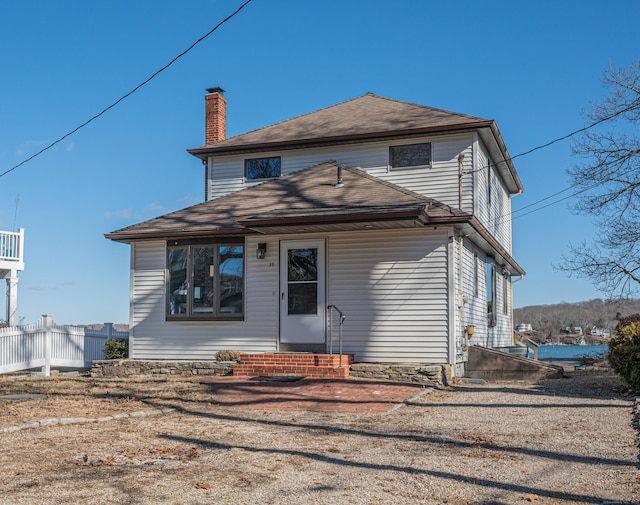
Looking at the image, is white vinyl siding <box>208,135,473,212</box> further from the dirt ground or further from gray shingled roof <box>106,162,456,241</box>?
the dirt ground

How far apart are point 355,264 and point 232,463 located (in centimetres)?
851

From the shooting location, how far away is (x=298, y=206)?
14891 mm

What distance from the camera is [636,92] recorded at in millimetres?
17391

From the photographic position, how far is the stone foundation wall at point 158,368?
14913 millimetres

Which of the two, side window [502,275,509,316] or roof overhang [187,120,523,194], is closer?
roof overhang [187,120,523,194]

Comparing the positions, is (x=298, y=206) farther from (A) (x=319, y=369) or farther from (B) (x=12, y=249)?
(B) (x=12, y=249)

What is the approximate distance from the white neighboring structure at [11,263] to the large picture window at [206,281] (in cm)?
1106

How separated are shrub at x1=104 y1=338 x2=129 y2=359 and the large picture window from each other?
2.74 meters

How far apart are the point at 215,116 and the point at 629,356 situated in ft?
44.1

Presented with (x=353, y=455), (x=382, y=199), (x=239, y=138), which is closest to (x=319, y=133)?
(x=239, y=138)

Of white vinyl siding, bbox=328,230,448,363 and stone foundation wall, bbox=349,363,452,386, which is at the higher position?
white vinyl siding, bbox=328,230,448,363

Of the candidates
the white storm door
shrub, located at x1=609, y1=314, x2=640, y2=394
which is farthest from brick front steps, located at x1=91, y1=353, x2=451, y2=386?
shrub, located at x1=609, y1=314, x2=640, y2=394

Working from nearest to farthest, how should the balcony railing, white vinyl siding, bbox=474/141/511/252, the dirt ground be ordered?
the dirt ground, white vinyl siding, bbox=474/141/511/252, the balcony railing

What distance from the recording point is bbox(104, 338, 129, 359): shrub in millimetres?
17578
